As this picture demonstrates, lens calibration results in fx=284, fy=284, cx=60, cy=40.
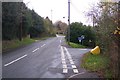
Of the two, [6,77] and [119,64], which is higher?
[119,64]

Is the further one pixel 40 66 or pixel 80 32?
pixel 80 32

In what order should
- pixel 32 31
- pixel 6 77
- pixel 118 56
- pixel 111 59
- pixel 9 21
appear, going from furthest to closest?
pixel 32 31 → pixel 9 21 → pixel 6 77 → pixel 111 59 → pixel 118 56

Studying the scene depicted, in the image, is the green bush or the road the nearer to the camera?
the road

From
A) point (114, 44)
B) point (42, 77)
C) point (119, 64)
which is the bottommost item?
point (42, 77)

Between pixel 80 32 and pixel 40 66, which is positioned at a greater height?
pixel 80 32

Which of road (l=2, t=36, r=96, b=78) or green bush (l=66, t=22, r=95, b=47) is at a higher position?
green bush (l=66, t=22, r=95, b=47)

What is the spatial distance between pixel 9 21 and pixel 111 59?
96.2ft

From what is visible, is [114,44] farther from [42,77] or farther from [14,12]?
[14,12]

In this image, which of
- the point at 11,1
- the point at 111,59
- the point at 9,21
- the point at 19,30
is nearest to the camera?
the point at 111,59

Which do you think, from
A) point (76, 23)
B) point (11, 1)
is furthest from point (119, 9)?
point (76, 23)

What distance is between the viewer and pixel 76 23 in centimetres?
6644

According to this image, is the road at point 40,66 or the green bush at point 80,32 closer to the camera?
the road at point 40,66

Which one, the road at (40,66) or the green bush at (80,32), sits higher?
the green bush at (80,32)

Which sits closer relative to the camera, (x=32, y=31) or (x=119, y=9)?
(x=119, y=9)
